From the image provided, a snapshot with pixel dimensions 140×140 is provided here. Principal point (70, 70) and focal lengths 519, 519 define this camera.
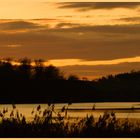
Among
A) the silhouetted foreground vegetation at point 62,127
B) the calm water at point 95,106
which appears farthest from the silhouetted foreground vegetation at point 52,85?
the silhouetted foreground vegetation at point 62,127

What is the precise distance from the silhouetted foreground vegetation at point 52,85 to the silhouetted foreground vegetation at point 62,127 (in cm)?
40

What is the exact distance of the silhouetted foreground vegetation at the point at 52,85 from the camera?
26.2 ft

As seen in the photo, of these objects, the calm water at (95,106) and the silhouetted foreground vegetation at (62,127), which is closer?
the silhouetted foreground vegetation at (62,127)

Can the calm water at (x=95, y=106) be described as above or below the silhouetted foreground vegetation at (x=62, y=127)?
above

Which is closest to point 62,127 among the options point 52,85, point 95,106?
point 52,85

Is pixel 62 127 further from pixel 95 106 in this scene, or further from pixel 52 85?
pixel 95 106

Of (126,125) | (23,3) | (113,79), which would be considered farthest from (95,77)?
(23,3)

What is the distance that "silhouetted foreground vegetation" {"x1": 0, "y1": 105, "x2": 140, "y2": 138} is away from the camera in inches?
301

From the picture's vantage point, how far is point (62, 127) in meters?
7.66

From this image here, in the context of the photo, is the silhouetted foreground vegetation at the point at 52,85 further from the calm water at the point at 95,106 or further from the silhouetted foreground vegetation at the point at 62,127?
the silhouetted foreground vegetation at the point at 62,127

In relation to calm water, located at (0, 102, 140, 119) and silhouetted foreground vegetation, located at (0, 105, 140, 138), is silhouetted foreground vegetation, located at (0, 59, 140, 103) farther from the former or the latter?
silhouetted foreground vegetation, located at (0, 105, 140, 138)

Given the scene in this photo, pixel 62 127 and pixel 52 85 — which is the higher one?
pixel 52 85

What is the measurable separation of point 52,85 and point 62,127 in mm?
814

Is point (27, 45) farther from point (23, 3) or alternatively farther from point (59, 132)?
point (59, 132)
